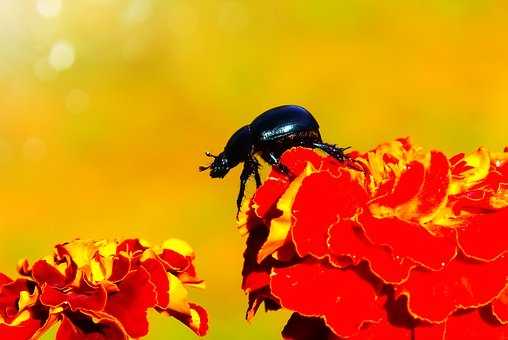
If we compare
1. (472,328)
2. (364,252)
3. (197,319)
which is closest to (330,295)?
(364,252)

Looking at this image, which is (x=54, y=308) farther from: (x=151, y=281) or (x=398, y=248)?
(x=398, y=248)

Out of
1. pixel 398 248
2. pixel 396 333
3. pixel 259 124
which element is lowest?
pixel 396 333

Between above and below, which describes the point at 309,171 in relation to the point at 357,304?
above

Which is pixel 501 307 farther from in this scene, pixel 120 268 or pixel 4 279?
pixel 4 279

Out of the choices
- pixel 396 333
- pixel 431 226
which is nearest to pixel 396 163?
pixel 431 226

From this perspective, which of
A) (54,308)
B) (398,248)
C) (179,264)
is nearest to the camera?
(398,248)

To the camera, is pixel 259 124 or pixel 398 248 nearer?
pixel 398 248
